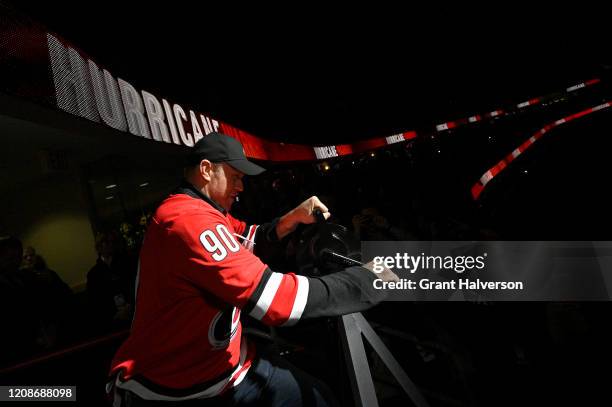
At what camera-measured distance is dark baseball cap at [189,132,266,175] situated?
1868mm

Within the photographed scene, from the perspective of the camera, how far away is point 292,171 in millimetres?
20906

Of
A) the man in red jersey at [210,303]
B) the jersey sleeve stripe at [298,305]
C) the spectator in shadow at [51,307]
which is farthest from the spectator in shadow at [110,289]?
the jersey sleeve stripe at [298,305]

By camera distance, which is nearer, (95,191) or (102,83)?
(102,83)

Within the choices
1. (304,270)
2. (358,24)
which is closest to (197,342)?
(304,270)

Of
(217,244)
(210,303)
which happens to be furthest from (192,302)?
(217,244)

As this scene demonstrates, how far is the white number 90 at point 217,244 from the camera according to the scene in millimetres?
1445

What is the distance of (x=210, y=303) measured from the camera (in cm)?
162

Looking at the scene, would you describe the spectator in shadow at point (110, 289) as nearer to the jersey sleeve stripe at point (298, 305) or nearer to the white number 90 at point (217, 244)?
the white number 90 at point (217, 244)

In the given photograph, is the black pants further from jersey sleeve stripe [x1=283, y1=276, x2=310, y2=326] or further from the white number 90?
the white number 90

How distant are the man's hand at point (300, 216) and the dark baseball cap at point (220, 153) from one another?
1.78 feet

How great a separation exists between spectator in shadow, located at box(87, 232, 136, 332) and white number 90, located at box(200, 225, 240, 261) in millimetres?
3976

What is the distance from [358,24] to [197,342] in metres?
15.5

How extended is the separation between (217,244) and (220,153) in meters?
0.61

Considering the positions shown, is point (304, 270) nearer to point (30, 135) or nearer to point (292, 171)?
point (30, 135)
